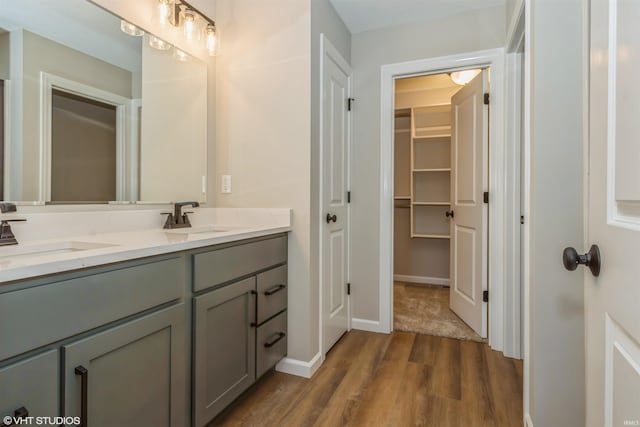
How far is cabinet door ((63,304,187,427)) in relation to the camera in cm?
90

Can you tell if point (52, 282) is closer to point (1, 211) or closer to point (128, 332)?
point (128, 332)

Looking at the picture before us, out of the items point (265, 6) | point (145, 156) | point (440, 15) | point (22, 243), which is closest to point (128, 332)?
Answer: point (22, 243)

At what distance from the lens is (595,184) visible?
720 millimetres

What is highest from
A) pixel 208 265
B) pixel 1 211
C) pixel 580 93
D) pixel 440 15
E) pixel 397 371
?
pixel 440 15

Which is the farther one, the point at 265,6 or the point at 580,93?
the point at 265,6

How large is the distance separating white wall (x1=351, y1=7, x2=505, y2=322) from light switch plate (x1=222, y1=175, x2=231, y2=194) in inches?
39.8

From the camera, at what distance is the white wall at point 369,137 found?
252 centimetres

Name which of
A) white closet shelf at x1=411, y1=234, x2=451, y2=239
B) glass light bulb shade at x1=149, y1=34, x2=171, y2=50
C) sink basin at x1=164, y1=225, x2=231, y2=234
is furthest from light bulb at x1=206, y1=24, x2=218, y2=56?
white closet shelf at x1=411, y1=234, x2=451, y2=239

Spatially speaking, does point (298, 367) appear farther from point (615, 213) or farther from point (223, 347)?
point (615, 213)

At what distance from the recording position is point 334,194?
92.1 inches

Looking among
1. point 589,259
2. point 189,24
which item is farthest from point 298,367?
point 189,24

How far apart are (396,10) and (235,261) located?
81.9 inches

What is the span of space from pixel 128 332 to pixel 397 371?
61.2 inches
